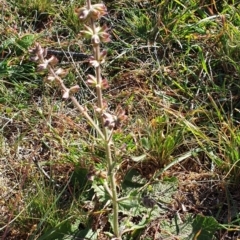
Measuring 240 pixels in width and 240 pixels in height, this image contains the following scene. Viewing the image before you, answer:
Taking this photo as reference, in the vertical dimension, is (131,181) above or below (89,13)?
below

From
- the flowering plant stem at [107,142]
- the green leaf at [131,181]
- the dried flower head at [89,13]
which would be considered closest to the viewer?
the dried flower head at [89,13]

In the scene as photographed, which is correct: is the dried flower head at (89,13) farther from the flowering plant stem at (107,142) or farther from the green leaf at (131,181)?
the green leaf at (131,181)

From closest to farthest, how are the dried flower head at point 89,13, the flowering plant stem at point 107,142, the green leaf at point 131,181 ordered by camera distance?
1. the dried flower head at point 89,13
2. the flowering plant stem at point 107,142
3. the green leaf at point 131,181

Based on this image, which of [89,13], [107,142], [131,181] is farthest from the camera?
[131,181]

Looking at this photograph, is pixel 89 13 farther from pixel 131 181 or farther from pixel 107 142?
pixel 131 181

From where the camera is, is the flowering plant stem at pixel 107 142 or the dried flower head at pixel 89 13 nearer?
the dried flower head at pixel 89 13

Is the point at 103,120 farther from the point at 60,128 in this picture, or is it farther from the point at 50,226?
the point at 60,128

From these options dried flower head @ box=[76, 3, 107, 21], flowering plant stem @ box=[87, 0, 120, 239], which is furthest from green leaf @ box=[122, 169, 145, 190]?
dried flower head @ box=[76, 3, 107, 21]

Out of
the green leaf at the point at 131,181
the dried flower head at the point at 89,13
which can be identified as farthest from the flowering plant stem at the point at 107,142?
the green leaf at the point at 131,181

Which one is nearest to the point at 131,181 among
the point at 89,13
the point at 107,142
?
the point at 107,142

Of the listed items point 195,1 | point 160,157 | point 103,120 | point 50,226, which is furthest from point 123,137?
point 195,1

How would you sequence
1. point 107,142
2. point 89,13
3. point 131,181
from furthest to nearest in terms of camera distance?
point 131,181 < point 107,142 < point 89,13

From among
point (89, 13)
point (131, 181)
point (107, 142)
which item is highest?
point (89, 13)
